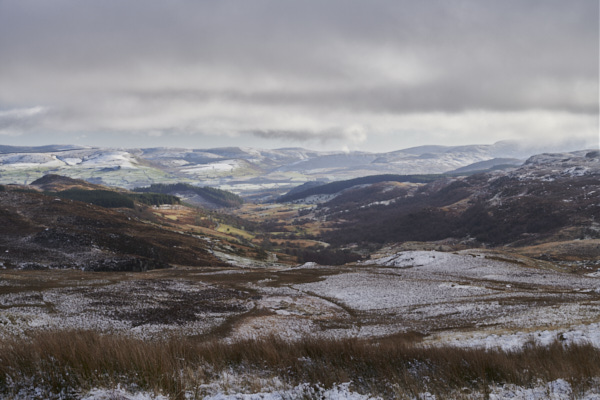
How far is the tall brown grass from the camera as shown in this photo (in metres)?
7.46

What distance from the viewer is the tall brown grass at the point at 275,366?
24.5 feet

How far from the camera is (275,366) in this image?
950cm

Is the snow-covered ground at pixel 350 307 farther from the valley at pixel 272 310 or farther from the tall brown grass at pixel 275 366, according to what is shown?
the tall brown grass at pixel 275 366

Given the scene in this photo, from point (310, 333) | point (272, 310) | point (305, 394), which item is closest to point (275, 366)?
point (305, 394)

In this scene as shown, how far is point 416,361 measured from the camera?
10.0 m

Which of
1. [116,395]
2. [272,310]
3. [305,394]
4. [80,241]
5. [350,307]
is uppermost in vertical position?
[116,395]

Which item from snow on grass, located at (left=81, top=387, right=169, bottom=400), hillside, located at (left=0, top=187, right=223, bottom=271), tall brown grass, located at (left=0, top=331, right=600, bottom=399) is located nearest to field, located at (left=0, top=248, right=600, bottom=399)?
tall brown grass, located at (left=0, top=331, right=600, bottom=399)

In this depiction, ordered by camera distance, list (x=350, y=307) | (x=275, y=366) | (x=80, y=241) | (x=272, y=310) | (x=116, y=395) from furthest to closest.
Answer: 1. (x=80, y=241)
2. (x=350, y=307)
3. (x=272, y=310)
4. (x=275, y=366)
5. (x=116, y=395)

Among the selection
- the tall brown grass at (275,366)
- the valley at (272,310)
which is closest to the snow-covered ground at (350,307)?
the valley at (272,310)

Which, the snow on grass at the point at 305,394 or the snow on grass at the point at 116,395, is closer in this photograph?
the snow on grass at the point at 116,395

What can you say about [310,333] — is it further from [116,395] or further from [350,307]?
[116,395]

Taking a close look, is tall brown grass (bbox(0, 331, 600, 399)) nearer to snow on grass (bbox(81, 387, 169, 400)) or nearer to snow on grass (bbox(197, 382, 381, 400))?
snow on grass (bbox(81, 387, 169, 400))

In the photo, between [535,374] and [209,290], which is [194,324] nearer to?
[209,290]

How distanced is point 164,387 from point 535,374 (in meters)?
9.09
